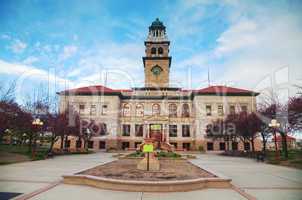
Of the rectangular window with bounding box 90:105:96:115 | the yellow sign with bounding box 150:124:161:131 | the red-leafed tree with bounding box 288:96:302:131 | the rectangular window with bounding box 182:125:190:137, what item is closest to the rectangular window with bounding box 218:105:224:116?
the rectangular window with bounding box 182:125:190:137

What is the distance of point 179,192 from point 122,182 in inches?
82.5

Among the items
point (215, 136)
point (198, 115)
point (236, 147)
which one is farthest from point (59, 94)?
point (236, 147)

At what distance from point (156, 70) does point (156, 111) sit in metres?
10.6

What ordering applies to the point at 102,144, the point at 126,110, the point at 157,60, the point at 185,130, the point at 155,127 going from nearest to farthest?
the point at 155,127, the point at 102,144, the point at 185,130, the point at 126,110, the point at 157,60

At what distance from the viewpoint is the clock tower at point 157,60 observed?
172 ft

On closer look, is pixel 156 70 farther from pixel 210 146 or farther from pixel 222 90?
pixel 210 146

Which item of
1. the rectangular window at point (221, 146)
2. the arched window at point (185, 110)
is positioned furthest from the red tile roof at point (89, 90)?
the rectangular window at point (221, 146)

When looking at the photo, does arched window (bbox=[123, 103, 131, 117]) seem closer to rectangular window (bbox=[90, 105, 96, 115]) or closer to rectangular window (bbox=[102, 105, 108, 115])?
rectangular window (bbox=[102, 105, 108, 115])

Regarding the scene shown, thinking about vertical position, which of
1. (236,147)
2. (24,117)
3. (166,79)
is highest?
(166,79)

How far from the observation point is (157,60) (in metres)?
53.1

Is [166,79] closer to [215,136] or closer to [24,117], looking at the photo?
[215,136]

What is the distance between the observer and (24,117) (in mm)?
23484

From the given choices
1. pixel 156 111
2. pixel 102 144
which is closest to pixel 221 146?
pixel 156 111

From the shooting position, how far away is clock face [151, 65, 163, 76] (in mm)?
52969
